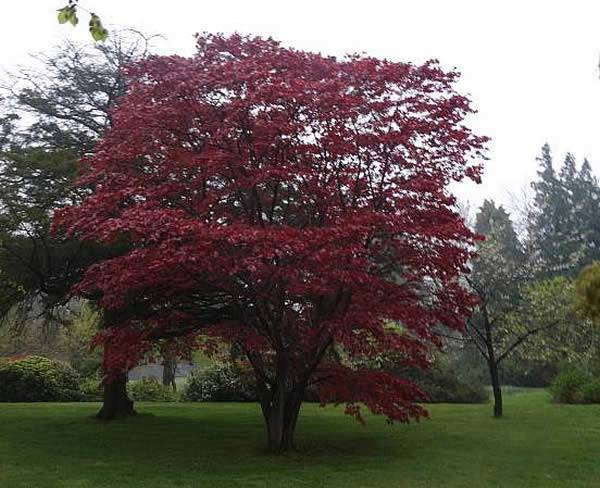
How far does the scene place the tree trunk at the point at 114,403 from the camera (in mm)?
16625

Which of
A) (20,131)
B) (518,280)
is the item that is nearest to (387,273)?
(20,131)

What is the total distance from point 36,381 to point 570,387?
19538 millimetres

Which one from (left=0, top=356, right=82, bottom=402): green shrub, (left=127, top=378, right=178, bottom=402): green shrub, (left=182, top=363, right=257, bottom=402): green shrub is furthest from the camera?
(left=127, top=378, right=178, bottom=402): green shrub

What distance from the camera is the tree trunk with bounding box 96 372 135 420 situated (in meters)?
16.6

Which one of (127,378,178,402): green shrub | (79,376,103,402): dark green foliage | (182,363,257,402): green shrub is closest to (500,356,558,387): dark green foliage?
(182,363,257,402): green shrub

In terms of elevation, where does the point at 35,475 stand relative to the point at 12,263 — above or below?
below

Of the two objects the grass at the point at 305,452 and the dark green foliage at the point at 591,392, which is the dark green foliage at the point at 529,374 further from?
the grass at the point at 305,452

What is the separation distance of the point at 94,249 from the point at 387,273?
7410mm

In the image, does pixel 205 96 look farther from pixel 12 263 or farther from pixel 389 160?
pixel 12 263

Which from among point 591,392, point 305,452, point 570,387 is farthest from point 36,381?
point 591,392

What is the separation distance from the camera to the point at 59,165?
15.2 m

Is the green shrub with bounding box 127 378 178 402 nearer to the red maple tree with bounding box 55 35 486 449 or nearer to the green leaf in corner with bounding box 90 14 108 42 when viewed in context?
the red maple tree with bounding box 55 35 486 449

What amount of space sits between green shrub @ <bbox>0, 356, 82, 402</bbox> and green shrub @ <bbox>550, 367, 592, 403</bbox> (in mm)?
17867

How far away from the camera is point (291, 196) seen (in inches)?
472
